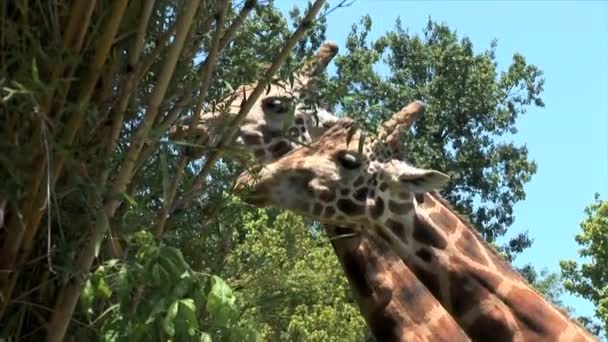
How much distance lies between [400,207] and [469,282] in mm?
508

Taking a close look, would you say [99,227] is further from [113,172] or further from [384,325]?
[384,325]

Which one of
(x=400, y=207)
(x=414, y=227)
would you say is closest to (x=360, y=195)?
(x=400, y=207)

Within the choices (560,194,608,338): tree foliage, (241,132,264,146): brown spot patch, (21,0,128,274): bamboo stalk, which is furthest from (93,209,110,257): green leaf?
(560,194,608,338): tree foliage

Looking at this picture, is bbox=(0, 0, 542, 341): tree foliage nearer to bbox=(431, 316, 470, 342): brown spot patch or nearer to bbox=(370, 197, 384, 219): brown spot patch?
bbox=(370, 197, 384, 219): brown spot patch

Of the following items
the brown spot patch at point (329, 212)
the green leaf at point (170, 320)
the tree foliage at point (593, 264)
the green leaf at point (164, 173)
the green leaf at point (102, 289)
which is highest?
the tree foliage at point (593, 264)

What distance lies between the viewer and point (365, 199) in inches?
255

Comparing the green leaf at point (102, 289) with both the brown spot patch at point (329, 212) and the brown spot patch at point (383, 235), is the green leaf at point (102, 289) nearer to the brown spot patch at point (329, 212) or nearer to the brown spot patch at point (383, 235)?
the brown spot patch at point (329, 212)

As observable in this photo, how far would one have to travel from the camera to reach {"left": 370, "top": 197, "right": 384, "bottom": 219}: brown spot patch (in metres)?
6.45

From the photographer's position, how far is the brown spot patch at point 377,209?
6449mm

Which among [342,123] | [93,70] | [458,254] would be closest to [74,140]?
[93,70]

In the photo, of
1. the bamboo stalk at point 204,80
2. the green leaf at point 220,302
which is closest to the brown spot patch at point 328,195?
the bamboo stalk at point 204,80

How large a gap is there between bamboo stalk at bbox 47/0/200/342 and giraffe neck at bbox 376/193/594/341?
3.94 meters

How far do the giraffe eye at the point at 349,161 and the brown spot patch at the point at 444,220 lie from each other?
48 cm

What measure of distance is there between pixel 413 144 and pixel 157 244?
16.7 metres
